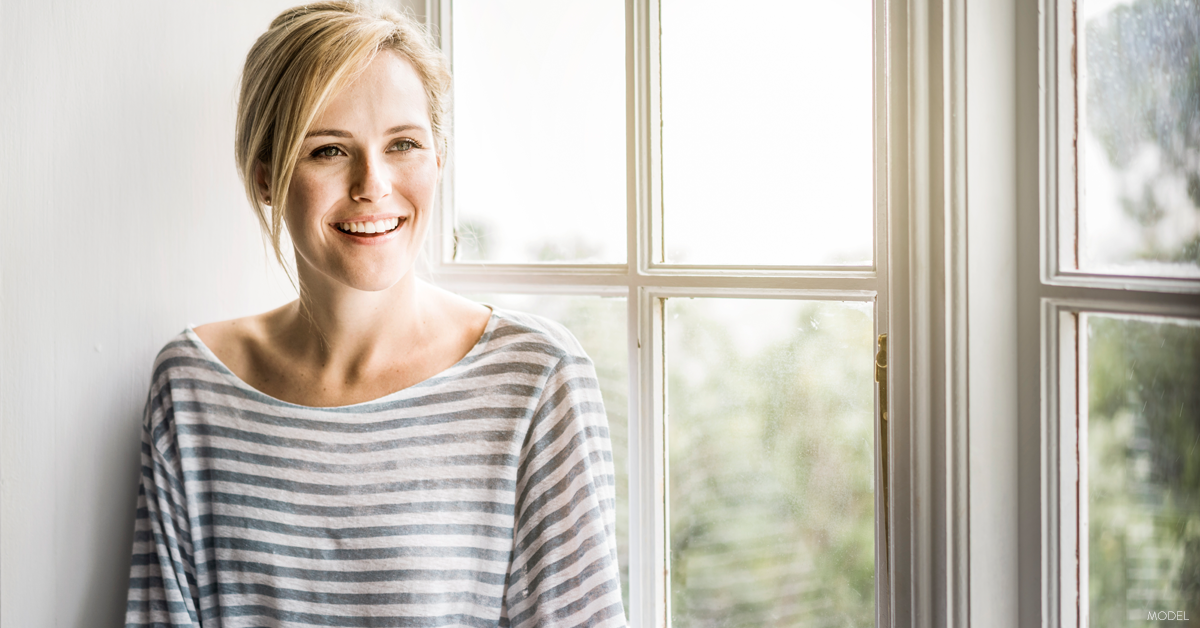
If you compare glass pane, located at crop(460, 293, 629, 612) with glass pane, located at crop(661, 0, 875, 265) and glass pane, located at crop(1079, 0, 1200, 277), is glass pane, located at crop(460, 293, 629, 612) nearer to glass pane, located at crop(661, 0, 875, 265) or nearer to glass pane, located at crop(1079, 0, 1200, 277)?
glass pane, located at crop(661, 0, 875, 265)

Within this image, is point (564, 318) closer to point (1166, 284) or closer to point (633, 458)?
point (633, 458)

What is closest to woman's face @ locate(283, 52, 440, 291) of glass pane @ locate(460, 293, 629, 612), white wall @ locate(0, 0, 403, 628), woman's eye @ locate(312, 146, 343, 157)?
woman's eye @ locate(312, 146, 343, 157)

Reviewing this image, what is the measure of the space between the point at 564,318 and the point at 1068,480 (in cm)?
69

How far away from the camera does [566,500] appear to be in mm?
889

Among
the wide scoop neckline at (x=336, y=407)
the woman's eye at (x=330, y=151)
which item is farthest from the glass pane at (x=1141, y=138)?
the woman's eye at (x=330, y=151)

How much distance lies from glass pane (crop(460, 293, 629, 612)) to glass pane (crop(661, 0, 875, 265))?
14 centimetres

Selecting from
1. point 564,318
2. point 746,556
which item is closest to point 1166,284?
point 746,556

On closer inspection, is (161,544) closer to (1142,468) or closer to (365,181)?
(365,181)

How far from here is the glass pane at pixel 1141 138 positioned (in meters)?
0.63

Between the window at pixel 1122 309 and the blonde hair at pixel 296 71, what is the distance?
0.72 metres

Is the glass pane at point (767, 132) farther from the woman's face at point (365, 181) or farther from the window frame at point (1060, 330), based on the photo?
the woman's face at point (365, 181)

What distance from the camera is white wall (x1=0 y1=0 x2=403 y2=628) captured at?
0.85 m

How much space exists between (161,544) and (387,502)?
286mm

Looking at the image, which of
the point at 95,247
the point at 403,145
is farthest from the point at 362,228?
the point at 95,247
